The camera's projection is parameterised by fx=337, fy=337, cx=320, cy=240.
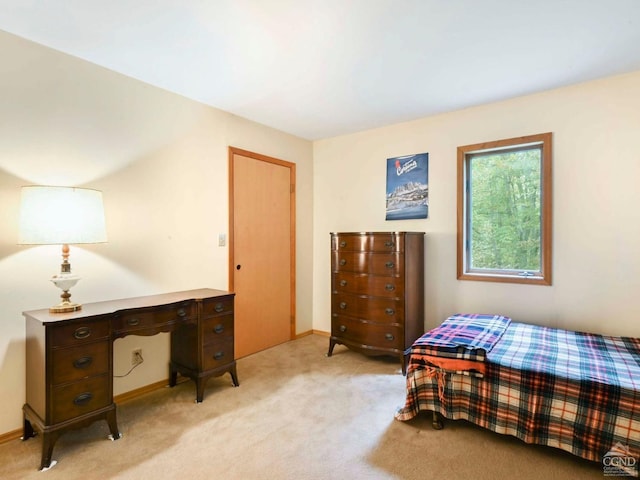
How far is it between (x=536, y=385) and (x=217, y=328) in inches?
80.6

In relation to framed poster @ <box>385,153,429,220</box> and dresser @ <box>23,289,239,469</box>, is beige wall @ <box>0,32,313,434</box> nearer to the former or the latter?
dresser @ <box>23,289,239,469</box>

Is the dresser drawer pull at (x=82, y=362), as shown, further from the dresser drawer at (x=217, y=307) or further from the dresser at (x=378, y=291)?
the dresser at (x=378, y=291)

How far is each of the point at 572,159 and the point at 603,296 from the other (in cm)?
106

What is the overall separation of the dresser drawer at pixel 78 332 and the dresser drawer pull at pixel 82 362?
94 mm

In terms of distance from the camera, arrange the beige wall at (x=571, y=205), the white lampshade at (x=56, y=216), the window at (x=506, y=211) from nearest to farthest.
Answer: the white lampshade at (x=56, y=216) → the beige wall at (x=571, y=205) → the window at (x=506, y=211)

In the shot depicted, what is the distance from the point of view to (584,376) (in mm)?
1695

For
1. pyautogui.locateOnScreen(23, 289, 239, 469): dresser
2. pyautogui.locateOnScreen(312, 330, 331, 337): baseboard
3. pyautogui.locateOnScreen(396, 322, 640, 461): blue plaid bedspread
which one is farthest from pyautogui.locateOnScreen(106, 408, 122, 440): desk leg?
pyautogui.locateOnScreen(312, 330, 331, 337): baseboard

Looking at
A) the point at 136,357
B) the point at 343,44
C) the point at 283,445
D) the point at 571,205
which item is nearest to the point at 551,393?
the point at 283,445

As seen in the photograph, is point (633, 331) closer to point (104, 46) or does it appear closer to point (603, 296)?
point (603, 296)

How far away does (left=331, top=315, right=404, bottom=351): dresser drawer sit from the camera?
9.66ft

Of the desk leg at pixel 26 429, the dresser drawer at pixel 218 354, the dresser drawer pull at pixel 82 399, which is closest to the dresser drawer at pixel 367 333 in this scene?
the dresser drawer at pixel 218 354

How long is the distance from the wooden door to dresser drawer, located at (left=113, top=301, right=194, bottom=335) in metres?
0.83

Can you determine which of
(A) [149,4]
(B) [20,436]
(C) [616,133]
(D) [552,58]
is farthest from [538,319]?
(B) [20,436]

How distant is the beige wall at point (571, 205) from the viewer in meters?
2.43
